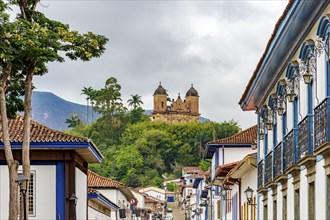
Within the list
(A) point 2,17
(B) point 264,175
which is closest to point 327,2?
(B) point 264,175

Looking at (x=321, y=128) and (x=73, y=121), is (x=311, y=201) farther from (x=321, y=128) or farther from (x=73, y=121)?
(x=73, y=121)

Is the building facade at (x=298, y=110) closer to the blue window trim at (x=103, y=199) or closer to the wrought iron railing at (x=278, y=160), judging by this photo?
the wrought iron railing at (x=278, y=160)

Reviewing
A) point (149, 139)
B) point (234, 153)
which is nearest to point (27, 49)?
point (234, 153)

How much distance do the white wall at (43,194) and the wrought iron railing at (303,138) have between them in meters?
16.6

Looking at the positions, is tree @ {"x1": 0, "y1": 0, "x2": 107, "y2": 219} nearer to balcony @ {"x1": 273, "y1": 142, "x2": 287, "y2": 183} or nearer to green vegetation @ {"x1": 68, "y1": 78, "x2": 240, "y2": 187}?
balcony @ {"x1": 273, "y1": 142, "x2": 287, "y2": 183}

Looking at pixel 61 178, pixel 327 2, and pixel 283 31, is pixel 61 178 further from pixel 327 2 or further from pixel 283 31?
pixel 327 2

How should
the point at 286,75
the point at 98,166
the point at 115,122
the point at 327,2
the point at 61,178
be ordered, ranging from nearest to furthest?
the point at 327,2, the point at 286,75, the point at 61,178, the point at 98,166, the point at 115,122

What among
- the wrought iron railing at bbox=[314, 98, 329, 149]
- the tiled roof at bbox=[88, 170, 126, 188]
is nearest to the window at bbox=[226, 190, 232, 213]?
the tiled roof at bbox=[88, 170, 126, 188]

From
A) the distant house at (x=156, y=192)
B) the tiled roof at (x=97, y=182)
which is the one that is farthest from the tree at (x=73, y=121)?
the tiled roof at (x=97, y=182)

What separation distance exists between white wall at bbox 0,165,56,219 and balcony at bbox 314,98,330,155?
1836cm

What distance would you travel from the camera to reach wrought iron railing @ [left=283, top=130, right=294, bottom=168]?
16.4 meters

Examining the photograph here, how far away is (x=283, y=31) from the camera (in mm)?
14977

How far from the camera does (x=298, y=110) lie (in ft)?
54.9

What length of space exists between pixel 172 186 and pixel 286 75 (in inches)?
5864
